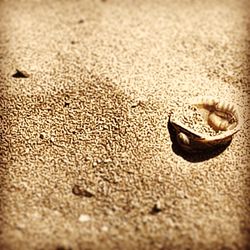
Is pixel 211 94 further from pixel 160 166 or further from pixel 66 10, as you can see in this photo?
pixel 66 10

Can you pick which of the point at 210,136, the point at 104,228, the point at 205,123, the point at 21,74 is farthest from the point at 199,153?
the point at 21,74

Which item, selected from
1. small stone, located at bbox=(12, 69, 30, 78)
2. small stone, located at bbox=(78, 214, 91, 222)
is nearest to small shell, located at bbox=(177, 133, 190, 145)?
small stone, located at bbox=(78, 214, 91, 222)

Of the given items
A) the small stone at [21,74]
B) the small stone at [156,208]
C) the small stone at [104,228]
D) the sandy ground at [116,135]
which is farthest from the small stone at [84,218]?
the small stone at [21,74]

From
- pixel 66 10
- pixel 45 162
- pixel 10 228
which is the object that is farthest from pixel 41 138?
pixel 66 10

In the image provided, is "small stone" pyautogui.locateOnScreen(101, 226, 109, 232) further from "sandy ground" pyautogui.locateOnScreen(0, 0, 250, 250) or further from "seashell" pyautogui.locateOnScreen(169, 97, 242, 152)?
"seashell" pyautogui.locateOnScreen(169, 97, 242, 152)

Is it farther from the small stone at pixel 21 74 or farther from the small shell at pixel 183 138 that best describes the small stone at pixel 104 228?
the small stone at pixel 21 74

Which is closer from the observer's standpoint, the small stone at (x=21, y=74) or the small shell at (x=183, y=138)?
the small shell at (x=183, y=138)
